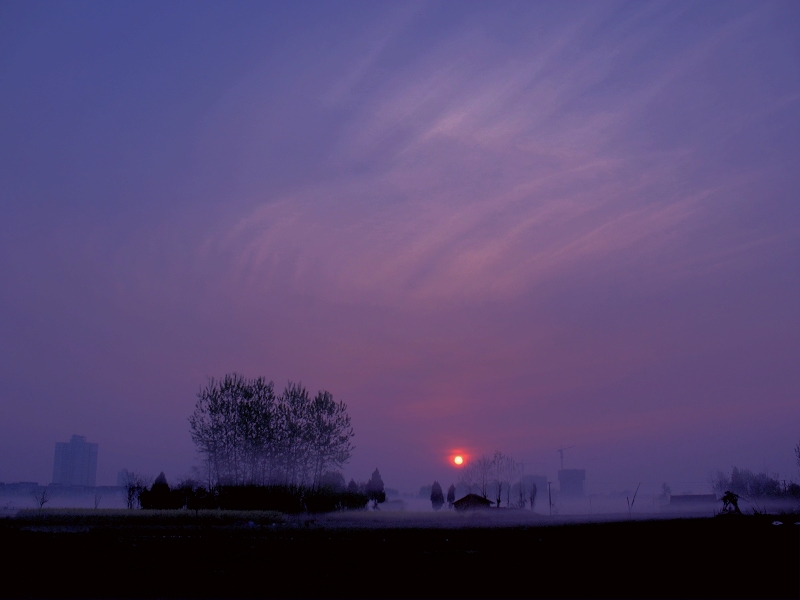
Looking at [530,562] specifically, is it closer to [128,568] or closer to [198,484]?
[128,568]

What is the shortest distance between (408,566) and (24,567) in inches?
379

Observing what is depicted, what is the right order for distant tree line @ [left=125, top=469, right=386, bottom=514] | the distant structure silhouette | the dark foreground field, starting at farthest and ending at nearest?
the distant structure silhouette < distant tree line @ [left=125, top=469, right=386, bottom=514] < the dark foreground field

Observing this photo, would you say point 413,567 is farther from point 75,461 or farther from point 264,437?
point 75,461

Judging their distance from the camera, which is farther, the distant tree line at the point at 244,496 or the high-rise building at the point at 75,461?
the high-rise building at the point at 75,461

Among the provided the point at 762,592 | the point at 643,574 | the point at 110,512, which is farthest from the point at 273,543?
the point at 110,512

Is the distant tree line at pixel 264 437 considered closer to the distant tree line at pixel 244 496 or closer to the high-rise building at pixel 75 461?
the distant tree line at pixel 244 496

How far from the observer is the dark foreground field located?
44.8ft

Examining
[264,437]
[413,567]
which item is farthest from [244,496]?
[413,567]

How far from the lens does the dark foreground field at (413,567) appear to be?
13656 millimetres

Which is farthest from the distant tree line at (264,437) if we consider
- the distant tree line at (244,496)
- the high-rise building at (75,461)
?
the high-rise building at (75,461)

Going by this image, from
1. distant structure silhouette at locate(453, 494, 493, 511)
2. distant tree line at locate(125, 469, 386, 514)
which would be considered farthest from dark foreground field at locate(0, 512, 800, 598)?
distant structure silhouette at locate(453, 494, 493, 511)

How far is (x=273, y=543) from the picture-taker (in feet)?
81.6

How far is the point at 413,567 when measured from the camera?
16984mm

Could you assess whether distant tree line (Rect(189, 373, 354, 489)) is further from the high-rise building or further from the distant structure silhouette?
the high-rise building
